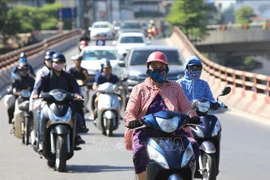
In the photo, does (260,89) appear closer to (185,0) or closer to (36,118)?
(36,118)

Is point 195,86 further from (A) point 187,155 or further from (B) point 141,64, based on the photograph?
(B) point 141,64

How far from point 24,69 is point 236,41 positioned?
79.1 meters

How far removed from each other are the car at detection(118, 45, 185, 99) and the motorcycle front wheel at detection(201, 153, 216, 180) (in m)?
14.3

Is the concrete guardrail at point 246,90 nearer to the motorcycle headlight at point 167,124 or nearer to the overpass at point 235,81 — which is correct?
the overpass at point 235,81

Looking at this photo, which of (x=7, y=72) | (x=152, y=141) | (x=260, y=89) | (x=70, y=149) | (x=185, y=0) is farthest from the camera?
(x=185, y=0)

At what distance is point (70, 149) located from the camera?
12.3 metres

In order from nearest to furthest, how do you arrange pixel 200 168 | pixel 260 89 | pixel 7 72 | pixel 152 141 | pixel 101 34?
1. pixel 152 141
2. pixel 200 168
3. pixel 260 89
4. pixel 7 72
5. pixel 101 34

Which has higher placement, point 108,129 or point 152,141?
point 152,141

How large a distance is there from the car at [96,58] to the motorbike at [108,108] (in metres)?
13.8

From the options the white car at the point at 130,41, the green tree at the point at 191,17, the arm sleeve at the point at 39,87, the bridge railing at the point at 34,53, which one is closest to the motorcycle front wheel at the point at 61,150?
the arm sleeve at the point at 39,87

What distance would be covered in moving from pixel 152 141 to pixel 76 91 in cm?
482

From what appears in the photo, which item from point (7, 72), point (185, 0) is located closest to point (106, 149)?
point (7, 72)

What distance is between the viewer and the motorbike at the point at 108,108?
1794cm

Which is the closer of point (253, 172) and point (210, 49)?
point (253, 172)
